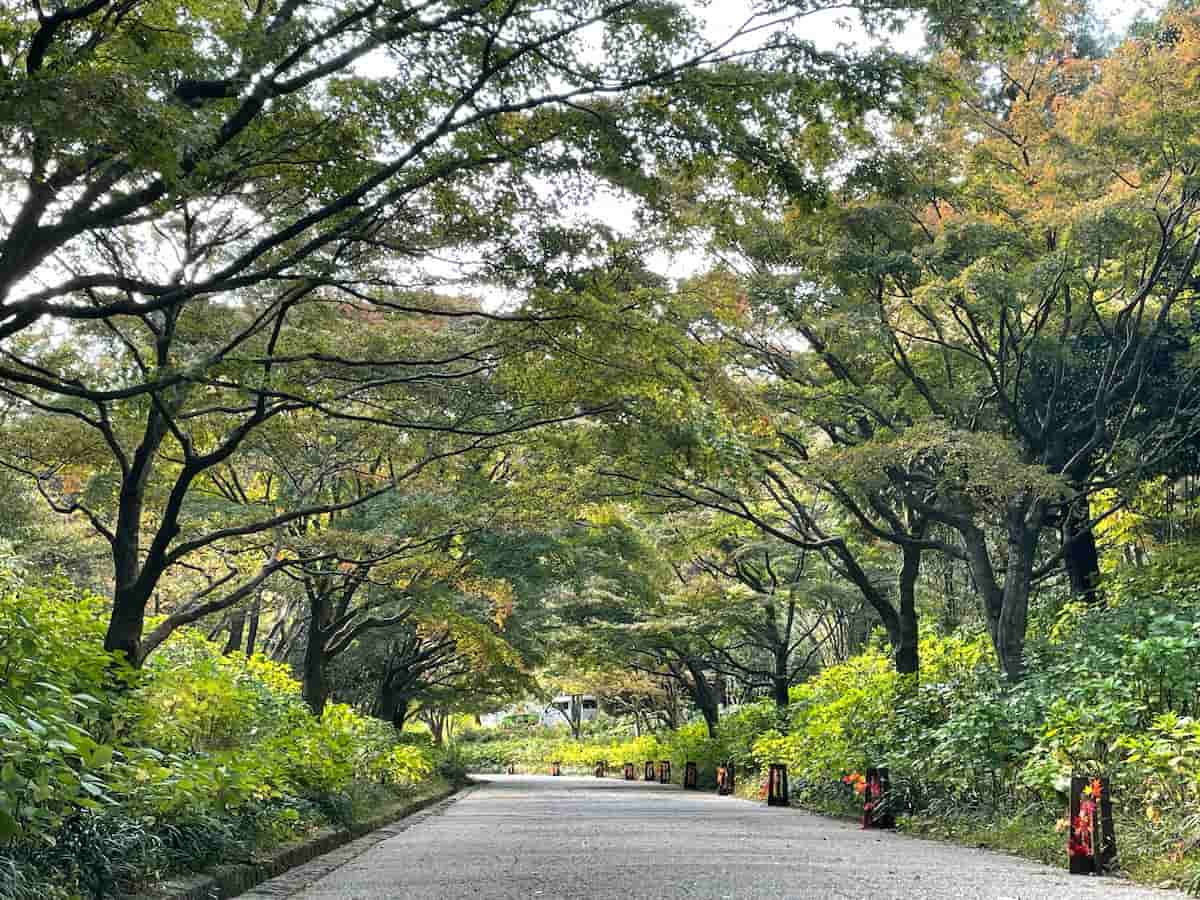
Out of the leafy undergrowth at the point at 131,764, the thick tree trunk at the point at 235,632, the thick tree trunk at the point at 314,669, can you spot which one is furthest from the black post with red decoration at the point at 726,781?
the leafy undergrowth at the point at 131,764

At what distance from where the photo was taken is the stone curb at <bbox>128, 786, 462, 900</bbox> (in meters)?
5.68

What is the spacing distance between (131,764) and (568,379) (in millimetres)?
4543

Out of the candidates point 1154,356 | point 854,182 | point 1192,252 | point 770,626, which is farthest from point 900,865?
point 770,626

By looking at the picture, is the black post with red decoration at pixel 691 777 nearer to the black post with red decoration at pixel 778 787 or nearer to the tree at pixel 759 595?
the tree at pixel 759 595

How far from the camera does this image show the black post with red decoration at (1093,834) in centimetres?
776

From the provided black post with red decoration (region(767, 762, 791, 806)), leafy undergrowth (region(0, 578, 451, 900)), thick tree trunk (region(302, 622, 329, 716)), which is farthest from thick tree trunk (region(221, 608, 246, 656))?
black post with red decoration (region(767, 762, 791, 806))

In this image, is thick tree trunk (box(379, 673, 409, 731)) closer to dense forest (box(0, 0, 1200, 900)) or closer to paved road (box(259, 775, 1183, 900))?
dense forest (box(0, 0, 1200, 900))

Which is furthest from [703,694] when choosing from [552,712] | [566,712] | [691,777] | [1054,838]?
[552,712]

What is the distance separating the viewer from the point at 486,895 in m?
6.39

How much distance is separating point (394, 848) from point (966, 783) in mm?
6081

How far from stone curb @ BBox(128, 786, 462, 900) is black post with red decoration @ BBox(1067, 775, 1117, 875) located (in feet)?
18.3

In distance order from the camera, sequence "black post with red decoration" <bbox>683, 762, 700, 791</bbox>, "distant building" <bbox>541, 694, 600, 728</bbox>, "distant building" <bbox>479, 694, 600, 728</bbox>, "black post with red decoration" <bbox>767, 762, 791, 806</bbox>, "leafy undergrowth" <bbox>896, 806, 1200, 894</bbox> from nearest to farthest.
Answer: "leafy undergrowth" <bbox>896, 806, 1200, 894</bbox> < "black post with red decoration" <bbox>767, 762, 791, 806</bbox> < "black post with red decoration" <bbox>683, 762, 700, 791</bbox> < "distant building" <bbox>479, 694, 600, 728</bbox> < "distant building" <bbox>541, 694, 600, 728</bbox>

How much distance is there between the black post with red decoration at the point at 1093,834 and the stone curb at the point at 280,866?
18.3 ft

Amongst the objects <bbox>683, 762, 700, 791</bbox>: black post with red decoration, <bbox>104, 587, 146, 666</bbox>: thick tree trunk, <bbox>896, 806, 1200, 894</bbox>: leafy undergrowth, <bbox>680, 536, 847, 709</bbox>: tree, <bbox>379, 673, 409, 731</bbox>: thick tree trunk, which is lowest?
<bbox>683, 762, 700, 791</bbox>: black post with red decoration
